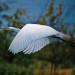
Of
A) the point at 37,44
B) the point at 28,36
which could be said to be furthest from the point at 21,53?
the point at 28,36

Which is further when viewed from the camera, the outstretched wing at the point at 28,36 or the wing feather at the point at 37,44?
the wing feather at the point at 37,44

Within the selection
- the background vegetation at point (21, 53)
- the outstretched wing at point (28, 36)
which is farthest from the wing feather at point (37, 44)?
the background vegetation at point (21, 53)

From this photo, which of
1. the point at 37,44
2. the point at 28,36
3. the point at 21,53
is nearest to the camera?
the point at 28,36

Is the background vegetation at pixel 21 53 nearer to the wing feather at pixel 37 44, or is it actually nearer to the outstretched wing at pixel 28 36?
the wing feather at pixel 37 44

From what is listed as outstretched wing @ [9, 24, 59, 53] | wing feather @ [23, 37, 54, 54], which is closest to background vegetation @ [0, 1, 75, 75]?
Answer: wing feather @ [23, 37, 54, 54]

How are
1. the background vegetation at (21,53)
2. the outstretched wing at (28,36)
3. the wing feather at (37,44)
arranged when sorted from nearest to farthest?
the outstretched wing at (28,36), the wing feather at (37,44), the background vegetation at (21,53)

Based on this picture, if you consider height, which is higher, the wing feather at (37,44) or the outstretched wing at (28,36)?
the outstretched wing at (28,36)

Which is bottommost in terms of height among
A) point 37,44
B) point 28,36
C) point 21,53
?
point 21,53

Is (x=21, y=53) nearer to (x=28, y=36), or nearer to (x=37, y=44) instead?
(x=37, y=44)

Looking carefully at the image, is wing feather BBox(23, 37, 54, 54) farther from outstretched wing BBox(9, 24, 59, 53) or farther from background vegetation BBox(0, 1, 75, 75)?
background vegetation BBox(0, 1, 75, 75)

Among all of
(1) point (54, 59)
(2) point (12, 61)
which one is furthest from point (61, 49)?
(2) point (12, 61)

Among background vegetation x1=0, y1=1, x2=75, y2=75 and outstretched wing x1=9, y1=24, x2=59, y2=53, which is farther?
background vegetation x1=0, y1=1, x2=75, y2=75

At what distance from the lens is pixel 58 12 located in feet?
26.4

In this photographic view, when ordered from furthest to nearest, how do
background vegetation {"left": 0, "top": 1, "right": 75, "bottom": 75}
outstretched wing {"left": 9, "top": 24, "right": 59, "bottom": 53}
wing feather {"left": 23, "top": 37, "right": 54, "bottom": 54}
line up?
background vegetation {"left": 0, "top": 1, "right": 75, "bottom": 75}
wing feather {"left": 23, "top": 37, "right": 54, "bottom": 54}
outstretched wing {"left": 9, "top": 24, "right": 59, "bottom": 53}
